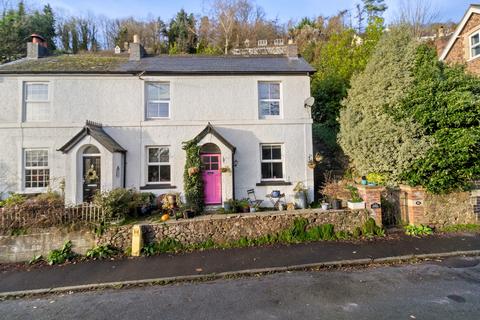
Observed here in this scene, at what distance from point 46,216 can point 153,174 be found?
4147mm

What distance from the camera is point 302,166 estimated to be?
10695mm

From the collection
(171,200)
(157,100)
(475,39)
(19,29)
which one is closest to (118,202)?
(171,200)

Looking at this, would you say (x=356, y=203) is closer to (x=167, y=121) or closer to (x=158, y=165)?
(x=158, y=165)

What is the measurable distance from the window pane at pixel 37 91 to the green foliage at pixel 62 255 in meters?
7.31

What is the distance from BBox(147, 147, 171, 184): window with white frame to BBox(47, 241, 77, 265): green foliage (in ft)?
13.2

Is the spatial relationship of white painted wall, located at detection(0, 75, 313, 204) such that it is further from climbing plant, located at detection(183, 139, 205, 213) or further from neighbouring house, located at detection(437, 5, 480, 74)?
neighbouring house, located at detection(437, 5, 480, 74)

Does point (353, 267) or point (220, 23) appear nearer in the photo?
point (353, 267)

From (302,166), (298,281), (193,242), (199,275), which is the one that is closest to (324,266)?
(298,281)

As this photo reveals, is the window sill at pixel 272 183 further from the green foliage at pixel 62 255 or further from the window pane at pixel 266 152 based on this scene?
the green foliage at pixel 62 255

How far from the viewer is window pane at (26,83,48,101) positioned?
10.4 m

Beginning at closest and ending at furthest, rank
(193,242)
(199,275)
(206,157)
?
(199,275), (193,242), (206,157)

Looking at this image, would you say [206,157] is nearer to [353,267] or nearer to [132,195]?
[132,195]

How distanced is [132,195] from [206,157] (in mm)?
3293

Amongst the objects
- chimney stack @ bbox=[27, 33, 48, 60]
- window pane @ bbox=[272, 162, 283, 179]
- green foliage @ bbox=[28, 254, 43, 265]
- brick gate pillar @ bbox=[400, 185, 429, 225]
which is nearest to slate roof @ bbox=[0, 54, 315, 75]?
chimney stack @ bbox=[27, 33, 48, 60]
